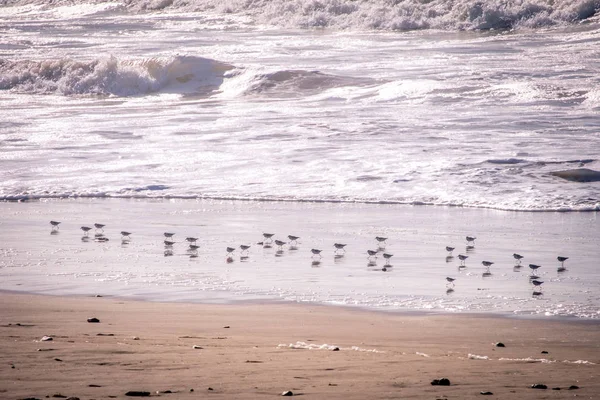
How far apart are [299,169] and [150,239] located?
4.90 m

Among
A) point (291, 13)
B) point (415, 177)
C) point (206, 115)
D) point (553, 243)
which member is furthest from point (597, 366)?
point (291, 13)

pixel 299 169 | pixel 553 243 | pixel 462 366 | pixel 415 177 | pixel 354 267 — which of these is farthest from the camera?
pixel 299 169

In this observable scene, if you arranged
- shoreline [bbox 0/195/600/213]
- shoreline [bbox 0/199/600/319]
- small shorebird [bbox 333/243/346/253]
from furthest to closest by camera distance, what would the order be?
shoreline [bbox 0/195/600/213] < small shorebird [bbox 333/243/346/253] < shoreline [bbox 0/199/600/319]

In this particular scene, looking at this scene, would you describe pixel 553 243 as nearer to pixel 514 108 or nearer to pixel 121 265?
pixel 121 265

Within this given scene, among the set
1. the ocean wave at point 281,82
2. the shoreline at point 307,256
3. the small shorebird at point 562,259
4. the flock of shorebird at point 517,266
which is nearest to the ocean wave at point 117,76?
the ocean wave at point 281,82

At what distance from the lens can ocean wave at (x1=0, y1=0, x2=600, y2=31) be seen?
105 feet

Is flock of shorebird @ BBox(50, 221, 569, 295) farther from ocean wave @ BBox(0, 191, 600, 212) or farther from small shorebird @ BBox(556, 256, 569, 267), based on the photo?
ocean wave @ BBox(0, 191, 600, 212)

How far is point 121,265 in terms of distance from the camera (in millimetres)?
8953

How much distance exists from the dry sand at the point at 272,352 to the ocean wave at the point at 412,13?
26.6 m

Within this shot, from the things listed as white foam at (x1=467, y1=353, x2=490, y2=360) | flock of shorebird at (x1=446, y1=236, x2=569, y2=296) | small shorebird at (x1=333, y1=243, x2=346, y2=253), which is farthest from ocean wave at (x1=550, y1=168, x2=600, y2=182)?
Result: white foam at (x1=467, y1=353, x2=490, y2=360)

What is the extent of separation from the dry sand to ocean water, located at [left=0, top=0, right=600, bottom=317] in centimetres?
72

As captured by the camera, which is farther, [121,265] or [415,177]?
[415,177]

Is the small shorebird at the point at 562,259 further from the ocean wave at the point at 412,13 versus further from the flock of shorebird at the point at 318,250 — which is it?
the ocean wave at the point at 412,13

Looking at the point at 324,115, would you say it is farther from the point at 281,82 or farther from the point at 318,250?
the point at 318,250
